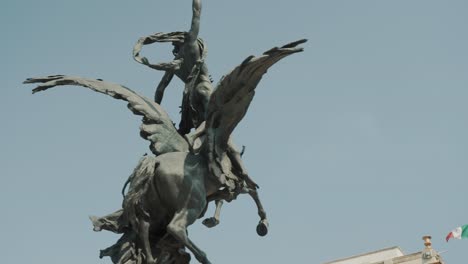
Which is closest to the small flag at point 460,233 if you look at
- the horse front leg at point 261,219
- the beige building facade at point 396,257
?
the beige building facade at point 396,257

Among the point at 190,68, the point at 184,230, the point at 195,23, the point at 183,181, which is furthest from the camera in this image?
the point at 190,68

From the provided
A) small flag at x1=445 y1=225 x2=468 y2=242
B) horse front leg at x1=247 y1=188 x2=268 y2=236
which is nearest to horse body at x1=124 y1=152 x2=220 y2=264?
horse front leg at x1=247 y1=188 x2=268 y2=236

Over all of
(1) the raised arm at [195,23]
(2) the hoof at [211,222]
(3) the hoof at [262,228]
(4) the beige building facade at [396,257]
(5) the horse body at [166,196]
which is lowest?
(4) the beige building facade at [396,257]

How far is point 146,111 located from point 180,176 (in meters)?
1.15

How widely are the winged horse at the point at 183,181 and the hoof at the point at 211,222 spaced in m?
0.12

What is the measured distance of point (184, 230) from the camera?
8.33 metres

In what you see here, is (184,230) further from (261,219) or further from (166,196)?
(261,219)

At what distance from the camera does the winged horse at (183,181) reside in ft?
27.6

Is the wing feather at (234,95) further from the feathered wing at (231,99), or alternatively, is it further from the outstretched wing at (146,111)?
the outstretched wing at (146,111)

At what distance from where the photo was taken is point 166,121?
366 inches

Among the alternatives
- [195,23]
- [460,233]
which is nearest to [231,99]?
[195,23]

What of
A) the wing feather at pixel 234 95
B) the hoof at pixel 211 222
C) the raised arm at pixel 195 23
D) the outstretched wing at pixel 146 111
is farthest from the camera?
the raised arm at pixel 195 23

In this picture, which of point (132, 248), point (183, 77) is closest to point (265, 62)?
point (183, 77)

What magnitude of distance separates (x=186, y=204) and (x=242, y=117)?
4.00 ft
